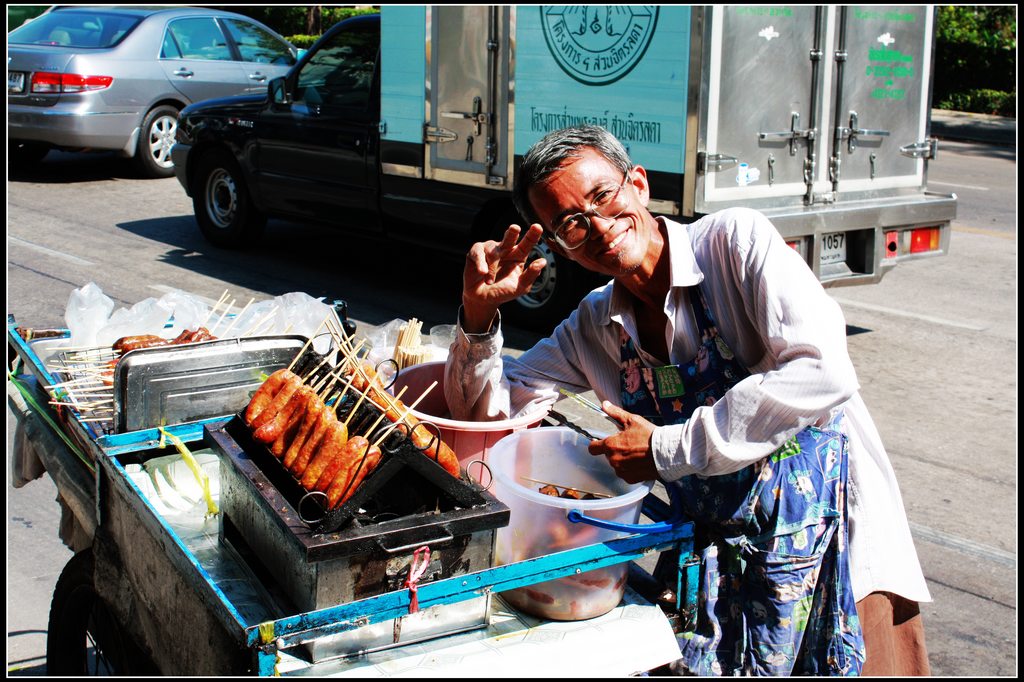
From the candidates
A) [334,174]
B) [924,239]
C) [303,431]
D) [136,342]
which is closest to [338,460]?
[303,431]

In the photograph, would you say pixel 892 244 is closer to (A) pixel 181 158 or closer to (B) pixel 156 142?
(A) pixel 181 158

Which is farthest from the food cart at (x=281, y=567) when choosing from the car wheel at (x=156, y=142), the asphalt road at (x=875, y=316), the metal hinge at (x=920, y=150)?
the car wheel at (x=156, y=142)

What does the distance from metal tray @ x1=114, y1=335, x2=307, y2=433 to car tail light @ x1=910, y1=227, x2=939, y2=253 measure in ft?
19.1

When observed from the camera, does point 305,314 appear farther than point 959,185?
No

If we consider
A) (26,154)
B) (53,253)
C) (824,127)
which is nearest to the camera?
(824,127)

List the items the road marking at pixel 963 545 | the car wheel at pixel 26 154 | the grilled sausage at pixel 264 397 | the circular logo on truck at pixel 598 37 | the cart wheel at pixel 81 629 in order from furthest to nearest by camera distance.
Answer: the car wheel at pixel 26 154 < the circular logo on truck at pixel 598 37 < the road marking at pixel 963 545 < the cart wheel at pixel 81 629 < the grilled sausage at pixel 264 397

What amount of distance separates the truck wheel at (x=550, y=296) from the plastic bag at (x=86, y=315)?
4.06 m

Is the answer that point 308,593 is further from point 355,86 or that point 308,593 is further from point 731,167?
point 355,86

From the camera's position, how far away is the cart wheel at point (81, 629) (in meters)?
3.06

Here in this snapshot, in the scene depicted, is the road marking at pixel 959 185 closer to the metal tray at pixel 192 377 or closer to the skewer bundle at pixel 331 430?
the metal tray at pixel 192 377

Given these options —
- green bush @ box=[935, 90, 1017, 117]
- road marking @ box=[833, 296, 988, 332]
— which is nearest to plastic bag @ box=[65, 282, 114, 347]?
road marking @ box=[833, 296, 988, 332]

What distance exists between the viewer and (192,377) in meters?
3.06

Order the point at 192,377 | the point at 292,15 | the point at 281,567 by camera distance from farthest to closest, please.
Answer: the point at 292,15
the point at 192,377
the point at 281,567

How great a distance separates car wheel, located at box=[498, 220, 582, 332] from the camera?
24.9 feet
